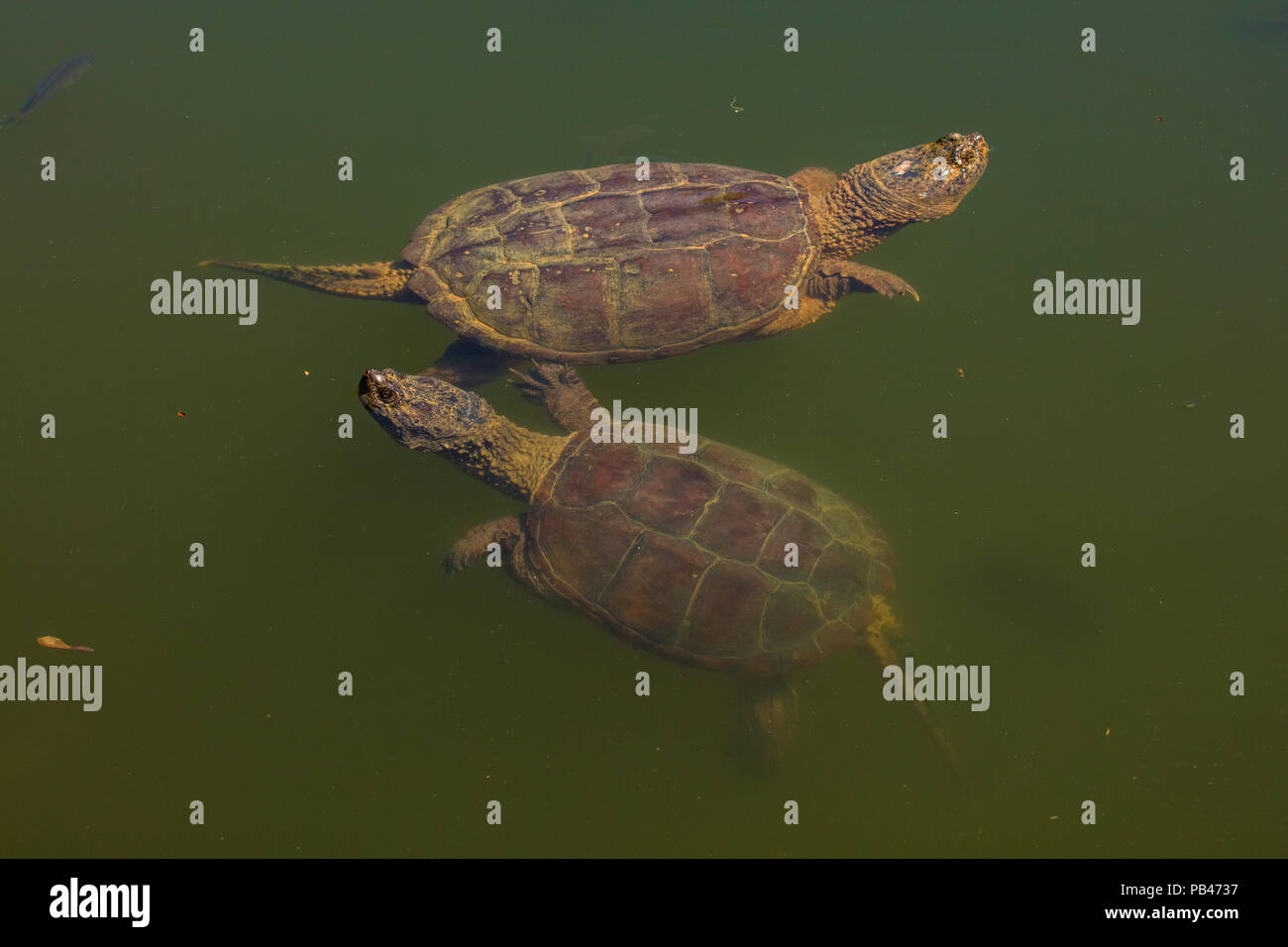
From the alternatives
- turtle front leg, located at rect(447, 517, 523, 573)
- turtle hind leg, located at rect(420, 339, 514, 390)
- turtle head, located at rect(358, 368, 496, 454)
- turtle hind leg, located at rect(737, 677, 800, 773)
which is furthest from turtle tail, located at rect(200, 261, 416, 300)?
turtle hind leg, located at rect(737, 677, 800, 773)

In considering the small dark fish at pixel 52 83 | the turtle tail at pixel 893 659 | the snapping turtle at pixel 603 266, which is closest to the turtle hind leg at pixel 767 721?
the turtle tail at pixel 893 659

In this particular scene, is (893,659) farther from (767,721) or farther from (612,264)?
(612,264)

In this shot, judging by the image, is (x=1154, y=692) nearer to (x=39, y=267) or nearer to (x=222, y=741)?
(x=222, y=741)

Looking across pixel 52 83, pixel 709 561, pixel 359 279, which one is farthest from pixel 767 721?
pixel 52 83

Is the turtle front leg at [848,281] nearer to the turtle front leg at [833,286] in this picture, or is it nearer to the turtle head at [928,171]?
the turtle front leg at [833,286]

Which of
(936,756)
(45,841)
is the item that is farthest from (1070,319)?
(45,841)
